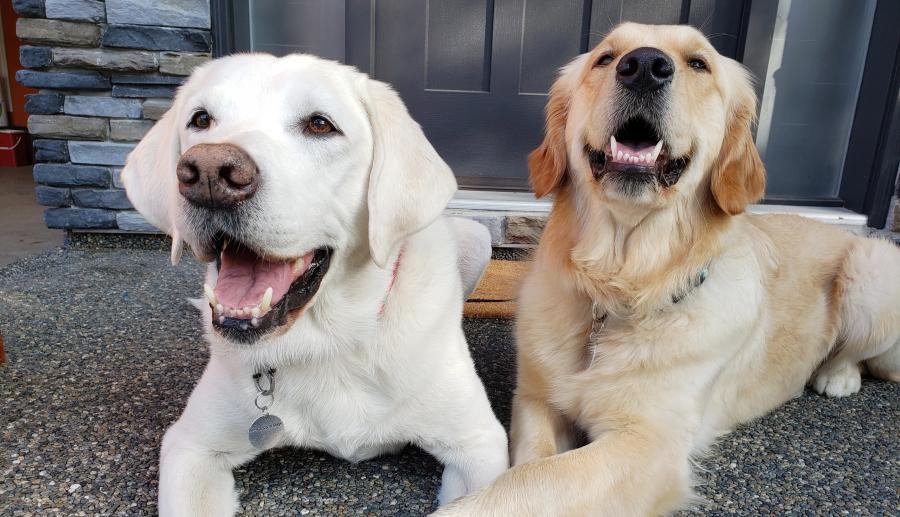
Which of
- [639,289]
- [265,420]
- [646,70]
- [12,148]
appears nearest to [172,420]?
[265,420]

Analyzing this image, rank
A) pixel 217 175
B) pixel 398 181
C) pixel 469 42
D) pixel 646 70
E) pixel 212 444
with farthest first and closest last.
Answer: pixel 469 42
pixel 646 70
pixel 212 444
pixel 398 181
pixel 217 175

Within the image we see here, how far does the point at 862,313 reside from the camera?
6.91 feet

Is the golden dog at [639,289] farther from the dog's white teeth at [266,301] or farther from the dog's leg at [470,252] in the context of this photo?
the dog's white teeth at [266,301]

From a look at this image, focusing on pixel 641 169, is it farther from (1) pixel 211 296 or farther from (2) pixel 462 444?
(1) pixel 211 296

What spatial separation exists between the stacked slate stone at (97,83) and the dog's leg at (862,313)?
10.9ft

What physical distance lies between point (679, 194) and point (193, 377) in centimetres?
174

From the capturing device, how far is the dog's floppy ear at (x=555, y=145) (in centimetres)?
181

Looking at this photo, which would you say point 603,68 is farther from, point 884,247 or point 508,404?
point 884,247

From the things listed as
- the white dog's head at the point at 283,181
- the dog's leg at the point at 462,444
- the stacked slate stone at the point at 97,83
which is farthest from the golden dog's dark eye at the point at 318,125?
the stacked slate stone at the point at 97,83

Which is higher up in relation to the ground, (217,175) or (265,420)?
(217,175)

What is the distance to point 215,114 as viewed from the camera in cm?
125

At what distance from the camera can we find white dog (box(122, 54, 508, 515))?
117cm

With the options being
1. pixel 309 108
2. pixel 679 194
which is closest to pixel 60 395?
pixel 309 108

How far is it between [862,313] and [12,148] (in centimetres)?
919
